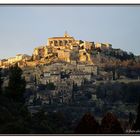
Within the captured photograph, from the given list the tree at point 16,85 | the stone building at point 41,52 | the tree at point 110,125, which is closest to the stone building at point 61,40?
the stone building at point 41,52

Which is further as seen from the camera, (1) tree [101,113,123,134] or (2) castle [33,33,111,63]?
(2) castle [33,33,111,63]

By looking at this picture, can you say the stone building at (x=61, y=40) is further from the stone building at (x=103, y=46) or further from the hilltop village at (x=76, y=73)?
the stone building at (x=103, y=46)

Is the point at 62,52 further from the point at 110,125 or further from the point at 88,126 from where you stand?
the point at 110,125

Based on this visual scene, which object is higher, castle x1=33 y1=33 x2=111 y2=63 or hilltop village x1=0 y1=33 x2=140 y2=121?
castle x1=33 y1=33 x2=111 y2=63

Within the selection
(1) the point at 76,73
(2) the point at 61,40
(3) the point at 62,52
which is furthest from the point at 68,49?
(1) the point at 76,73

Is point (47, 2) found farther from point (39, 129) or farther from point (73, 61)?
point (39, 129)

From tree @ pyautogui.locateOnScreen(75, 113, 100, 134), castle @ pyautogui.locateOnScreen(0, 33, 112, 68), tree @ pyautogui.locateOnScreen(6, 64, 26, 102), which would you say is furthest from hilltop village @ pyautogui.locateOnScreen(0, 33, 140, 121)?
tree @ pyautogui.locateOnScreen(75, 113, 100, 134)

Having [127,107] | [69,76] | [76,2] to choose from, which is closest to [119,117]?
[127,107]

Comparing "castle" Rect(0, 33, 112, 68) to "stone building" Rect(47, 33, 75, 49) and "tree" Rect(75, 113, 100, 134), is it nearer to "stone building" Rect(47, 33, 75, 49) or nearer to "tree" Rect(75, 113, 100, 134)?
"stone building" Rect(47, 33, 75, 49)
